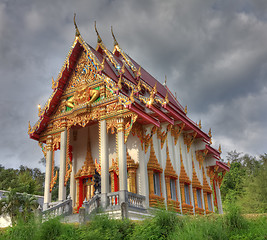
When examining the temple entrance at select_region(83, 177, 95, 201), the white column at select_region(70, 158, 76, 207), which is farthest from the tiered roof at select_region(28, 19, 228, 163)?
the temple entrance at select_region(83, 177, 95, 201)

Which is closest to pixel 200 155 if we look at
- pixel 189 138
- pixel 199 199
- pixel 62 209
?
pixel 189 138

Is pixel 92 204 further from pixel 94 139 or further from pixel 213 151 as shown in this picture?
pixel 213 151

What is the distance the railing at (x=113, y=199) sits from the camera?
1189cm

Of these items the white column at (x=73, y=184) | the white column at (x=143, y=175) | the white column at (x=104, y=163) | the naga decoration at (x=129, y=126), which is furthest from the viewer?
the white column at (x=73, y=184)

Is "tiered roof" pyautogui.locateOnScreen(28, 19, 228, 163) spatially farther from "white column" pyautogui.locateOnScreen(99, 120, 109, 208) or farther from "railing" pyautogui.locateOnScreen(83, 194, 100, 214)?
"railing" pyautogui.locateOnScreen(83, 194, 100, 214)

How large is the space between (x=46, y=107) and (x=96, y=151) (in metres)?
2.96

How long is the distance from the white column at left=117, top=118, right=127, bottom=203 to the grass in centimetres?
269

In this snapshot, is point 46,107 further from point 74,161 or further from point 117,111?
point 117,111

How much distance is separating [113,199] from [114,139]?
3.57 m

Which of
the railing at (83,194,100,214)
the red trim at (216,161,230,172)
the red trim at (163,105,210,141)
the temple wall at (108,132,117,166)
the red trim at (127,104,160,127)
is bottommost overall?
the railing at (83,194,100,214)

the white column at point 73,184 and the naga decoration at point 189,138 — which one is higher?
the naga decoration at point 189,138

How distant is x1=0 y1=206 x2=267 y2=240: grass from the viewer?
7715 millimetres

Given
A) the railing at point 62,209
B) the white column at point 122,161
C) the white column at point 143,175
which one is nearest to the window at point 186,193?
the white column at point 143,175

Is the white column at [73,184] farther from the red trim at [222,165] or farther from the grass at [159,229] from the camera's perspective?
the red trim at [222,165]
